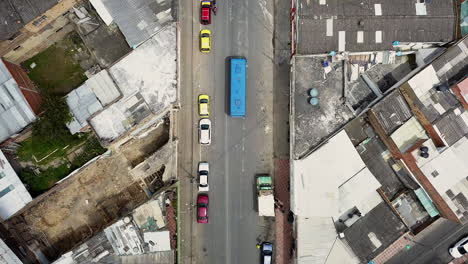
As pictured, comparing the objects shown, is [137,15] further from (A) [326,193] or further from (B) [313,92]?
(A) [326,193]

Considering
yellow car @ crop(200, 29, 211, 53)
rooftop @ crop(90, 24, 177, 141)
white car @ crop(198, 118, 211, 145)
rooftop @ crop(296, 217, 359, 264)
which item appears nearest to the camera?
rooftop @ crop(90, 24, 177, 141)

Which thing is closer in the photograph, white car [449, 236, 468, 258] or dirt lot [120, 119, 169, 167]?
white car [449, 236, 468, 258]

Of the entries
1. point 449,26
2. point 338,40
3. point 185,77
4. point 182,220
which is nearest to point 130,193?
point 182,220

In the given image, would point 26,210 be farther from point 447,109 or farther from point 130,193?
point 447,109

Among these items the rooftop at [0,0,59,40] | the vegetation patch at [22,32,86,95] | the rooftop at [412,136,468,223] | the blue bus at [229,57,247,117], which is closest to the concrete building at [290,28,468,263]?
the rooftop at [412,136,468,223]

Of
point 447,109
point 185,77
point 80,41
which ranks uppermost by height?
point 80,41

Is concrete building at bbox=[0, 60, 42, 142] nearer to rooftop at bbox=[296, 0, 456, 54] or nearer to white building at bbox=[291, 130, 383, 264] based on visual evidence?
white building at bbox=[291, 130, 383, 264]

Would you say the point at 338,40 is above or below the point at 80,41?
below
